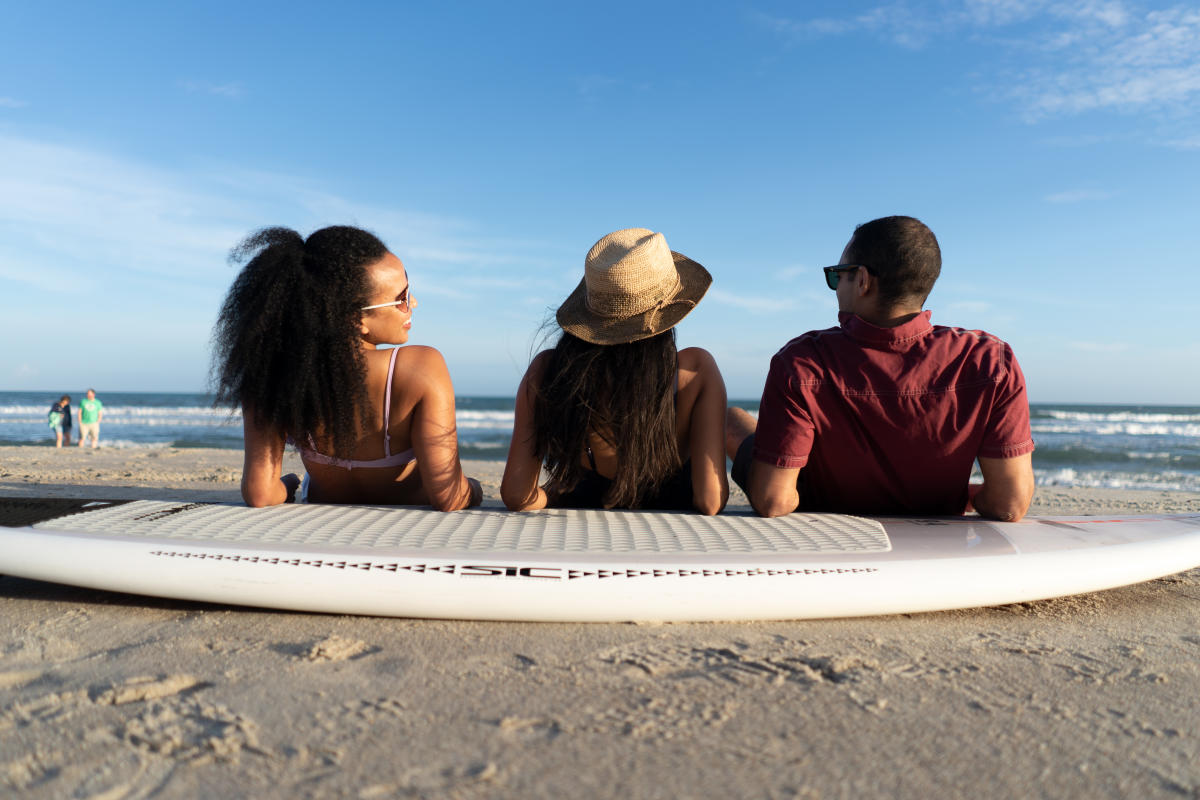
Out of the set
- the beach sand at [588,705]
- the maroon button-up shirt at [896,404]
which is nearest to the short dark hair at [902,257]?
the maroon button-up shirt at [896,404]

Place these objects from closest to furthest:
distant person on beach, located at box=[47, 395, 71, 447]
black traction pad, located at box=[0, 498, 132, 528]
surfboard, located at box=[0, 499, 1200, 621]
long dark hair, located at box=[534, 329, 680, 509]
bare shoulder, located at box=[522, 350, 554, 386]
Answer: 1. surfboard, located at box=[0, 499, 1200, 621]
2. black traction pad, located at box=[0, 498, 132, 528]
3. long dark hair, located at box=[534, 329, 680, 509]
4. bare shoulder, located at box=[522, 350, 554, 386]
5. distant person on beach, located at box=[47, 395, 71, 447]

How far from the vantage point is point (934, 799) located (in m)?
1.36

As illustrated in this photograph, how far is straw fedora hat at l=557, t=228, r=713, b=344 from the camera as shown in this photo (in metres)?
2.77

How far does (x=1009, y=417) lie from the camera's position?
2.75 m

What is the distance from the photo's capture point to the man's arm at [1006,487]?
284cm

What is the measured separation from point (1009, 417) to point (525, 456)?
6.09 feet

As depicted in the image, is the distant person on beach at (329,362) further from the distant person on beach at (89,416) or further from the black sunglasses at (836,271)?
the distant person on beach at (89,416)

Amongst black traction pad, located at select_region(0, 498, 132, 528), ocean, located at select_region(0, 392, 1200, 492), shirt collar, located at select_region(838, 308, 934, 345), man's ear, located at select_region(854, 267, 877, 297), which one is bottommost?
ocean, located at select_region(0, 392, 1200, 492)

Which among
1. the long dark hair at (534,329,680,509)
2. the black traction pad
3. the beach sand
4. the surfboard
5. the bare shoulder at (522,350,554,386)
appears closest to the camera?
the beach sand

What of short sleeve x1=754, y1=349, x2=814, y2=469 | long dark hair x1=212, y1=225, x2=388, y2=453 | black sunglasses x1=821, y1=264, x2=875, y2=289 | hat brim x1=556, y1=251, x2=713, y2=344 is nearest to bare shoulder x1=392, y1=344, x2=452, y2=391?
long dark hair x1=212, y1=225, x2=388, y2=453

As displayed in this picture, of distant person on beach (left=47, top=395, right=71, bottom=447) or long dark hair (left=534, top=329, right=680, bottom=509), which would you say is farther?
distant person on beach (left=47, top=395, right=71, bottom=447)

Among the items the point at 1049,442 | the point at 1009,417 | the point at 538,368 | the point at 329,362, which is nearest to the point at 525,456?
the point at 538,368

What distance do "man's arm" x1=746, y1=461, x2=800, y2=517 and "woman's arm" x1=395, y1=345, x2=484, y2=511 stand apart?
3.95ft

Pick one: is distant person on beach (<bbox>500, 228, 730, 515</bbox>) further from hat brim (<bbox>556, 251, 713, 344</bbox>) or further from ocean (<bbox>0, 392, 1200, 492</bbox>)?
ocean (<bbox>0, 392, 1200, 492</bbox>)
